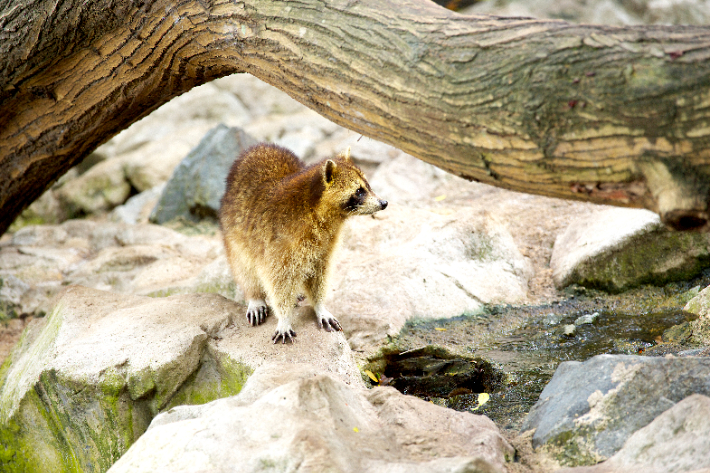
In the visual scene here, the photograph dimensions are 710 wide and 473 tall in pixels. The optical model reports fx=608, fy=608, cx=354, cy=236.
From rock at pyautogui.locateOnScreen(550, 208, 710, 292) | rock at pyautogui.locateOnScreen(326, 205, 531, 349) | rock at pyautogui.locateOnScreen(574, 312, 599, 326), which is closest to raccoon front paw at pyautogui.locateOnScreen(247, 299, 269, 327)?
rock at pyautogui.locateOnScreen(326, 205, 531, 349)

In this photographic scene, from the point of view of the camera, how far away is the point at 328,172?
4.06 meters

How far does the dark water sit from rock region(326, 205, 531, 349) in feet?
0.59

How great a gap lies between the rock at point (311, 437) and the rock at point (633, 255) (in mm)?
2516

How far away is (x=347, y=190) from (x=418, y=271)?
1405mm

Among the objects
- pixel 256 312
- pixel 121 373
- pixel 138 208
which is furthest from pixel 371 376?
pixel 138 208

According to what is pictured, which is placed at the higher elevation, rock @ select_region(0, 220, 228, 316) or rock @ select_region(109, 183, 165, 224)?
rock @ select_region(109, 183, 165, 224)

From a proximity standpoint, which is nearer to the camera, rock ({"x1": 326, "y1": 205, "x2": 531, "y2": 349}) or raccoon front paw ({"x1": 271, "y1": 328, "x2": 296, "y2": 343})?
raccoon front paw ({"x1": 271, "y1": 328, "x2": 296, "y2": 343})

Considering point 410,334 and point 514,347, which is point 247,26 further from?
point 514,347

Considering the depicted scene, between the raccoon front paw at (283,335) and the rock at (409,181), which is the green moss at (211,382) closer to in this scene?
the raccoon front paw at (283,335)

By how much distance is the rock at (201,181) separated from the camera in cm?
860

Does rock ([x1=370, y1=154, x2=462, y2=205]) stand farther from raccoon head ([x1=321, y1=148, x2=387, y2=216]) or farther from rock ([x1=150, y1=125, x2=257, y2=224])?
raccoon head ([x1=321, y1=148, x2=387, y2=216])

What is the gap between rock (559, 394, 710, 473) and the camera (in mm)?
2371

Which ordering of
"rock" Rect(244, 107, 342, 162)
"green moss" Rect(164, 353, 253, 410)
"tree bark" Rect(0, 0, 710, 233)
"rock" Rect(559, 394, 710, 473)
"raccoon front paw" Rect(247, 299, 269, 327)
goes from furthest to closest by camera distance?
"rock" Rect(244, 107, 342, 162)
"raccoon front paw" Rect(247, 299, 269, 327)
"green moss" Rect(164, 353, 253, 410)
"tree bark" Rect(0, 0, 710, 233)
"rock" Rect(559, 394, 710, 473)

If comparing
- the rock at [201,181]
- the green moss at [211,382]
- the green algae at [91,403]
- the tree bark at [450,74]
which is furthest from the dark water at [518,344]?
the rock at [201,181]
